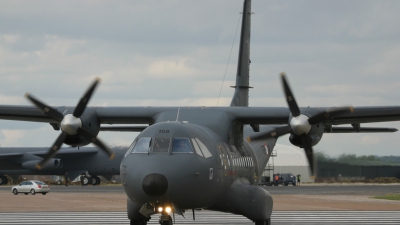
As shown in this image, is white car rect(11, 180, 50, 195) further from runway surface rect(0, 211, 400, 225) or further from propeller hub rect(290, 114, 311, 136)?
propeller hub rect(290, 114, 311, 136)

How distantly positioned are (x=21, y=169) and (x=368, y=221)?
1971 inches

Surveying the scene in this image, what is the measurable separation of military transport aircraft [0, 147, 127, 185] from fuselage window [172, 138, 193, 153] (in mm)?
47043

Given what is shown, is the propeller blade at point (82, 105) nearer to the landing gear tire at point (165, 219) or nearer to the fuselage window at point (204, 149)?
the fuselage window at point (204, 149)

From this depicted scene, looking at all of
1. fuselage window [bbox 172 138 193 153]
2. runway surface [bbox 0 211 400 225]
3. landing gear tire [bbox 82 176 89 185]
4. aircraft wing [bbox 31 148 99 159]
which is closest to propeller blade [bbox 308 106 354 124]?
fuselage window [bbox 172 138 193 153]

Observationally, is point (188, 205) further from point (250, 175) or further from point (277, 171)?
point (277, 171)

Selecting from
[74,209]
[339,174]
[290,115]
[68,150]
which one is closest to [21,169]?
[68,150]

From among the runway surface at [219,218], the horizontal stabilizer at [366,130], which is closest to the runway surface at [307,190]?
the runway surface at [219,218]

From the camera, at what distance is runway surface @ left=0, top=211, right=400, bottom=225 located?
23.8m

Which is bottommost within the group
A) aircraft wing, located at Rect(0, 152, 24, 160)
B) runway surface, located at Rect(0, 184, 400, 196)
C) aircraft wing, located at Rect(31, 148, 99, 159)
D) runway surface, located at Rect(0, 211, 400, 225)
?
runway surface, located at Rect(0, 211, 400, 225)

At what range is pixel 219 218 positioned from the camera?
25969 millimetres

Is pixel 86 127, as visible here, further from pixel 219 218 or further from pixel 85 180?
pixel 85 180

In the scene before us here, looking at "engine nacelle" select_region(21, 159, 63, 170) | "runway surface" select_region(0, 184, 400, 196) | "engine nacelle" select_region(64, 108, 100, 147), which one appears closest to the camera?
"engine nacelle" select_region(64, 108, 100, 147)

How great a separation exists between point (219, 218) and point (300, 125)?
9639mm

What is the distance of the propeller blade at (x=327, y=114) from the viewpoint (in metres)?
17.7
